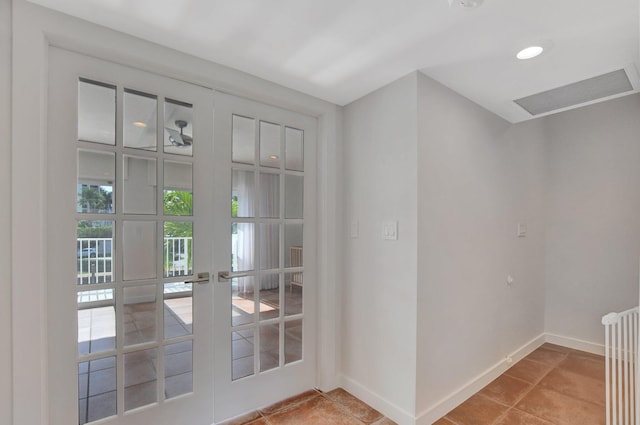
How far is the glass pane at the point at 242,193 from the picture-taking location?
2.08m

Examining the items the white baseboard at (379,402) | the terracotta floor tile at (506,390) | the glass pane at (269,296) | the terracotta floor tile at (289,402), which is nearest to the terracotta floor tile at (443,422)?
the white baseboard at (379,402)

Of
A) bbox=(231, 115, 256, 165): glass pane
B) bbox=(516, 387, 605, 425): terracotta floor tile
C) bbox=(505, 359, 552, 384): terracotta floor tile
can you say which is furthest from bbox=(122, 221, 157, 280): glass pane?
bbox=(505, 359, 552, 384): terracotta floor tile

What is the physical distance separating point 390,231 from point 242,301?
42.7 inches

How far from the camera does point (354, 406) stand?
7.22ft

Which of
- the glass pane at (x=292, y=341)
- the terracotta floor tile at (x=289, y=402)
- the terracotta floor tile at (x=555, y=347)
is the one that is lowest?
the terracotta floor tile at (x=555, y=347)

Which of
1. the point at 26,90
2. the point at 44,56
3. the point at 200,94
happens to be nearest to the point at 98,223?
the point at 26,90

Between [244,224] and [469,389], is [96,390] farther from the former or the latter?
[469,389]

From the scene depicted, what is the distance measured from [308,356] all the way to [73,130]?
6.70ft

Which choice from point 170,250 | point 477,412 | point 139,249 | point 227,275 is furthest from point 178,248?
point 477,412

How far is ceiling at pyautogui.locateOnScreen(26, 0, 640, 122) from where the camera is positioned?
56.9 inches

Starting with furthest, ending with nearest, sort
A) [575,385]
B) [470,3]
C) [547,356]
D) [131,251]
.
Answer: [547,356]
[575,385]
[131,251]
[470,3]

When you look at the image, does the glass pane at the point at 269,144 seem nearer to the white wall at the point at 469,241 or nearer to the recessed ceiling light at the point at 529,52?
the white wall at the point at 469,241

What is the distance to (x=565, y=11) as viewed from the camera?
4.75 ft

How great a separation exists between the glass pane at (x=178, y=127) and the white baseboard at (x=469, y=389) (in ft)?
7.09
